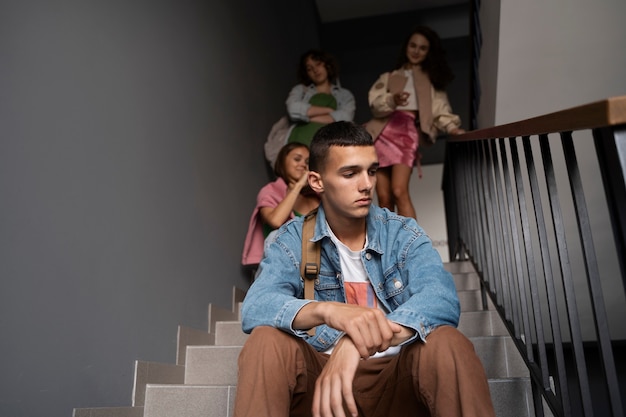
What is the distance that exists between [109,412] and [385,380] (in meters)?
1.07

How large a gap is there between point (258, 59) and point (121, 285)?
2.68 metres

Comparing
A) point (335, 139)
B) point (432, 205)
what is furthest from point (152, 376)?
point (432, 205)

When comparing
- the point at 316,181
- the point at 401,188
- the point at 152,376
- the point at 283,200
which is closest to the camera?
the point at 316,181

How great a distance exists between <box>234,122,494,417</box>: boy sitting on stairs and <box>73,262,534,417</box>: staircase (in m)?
0.50

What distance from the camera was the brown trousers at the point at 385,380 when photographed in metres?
1.05

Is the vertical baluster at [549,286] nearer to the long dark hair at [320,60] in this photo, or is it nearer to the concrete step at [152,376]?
the concrete step at [152,376]

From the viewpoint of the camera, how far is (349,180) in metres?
1.52

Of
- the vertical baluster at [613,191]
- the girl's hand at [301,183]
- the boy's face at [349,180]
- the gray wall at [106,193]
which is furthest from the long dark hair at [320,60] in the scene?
the vertical baluster at [613,191]

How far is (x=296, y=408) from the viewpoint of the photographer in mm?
1288

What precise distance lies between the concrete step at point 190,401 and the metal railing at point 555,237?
97 cm

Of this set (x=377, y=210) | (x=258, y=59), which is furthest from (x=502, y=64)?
(x=258, y=59)

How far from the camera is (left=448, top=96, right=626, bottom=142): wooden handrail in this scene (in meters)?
0.75

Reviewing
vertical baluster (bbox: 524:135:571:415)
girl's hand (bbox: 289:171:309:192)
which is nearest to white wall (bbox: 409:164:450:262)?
girl's hand (bbox: 289:171:309:192)

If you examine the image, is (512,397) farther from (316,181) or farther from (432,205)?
(432,205)
